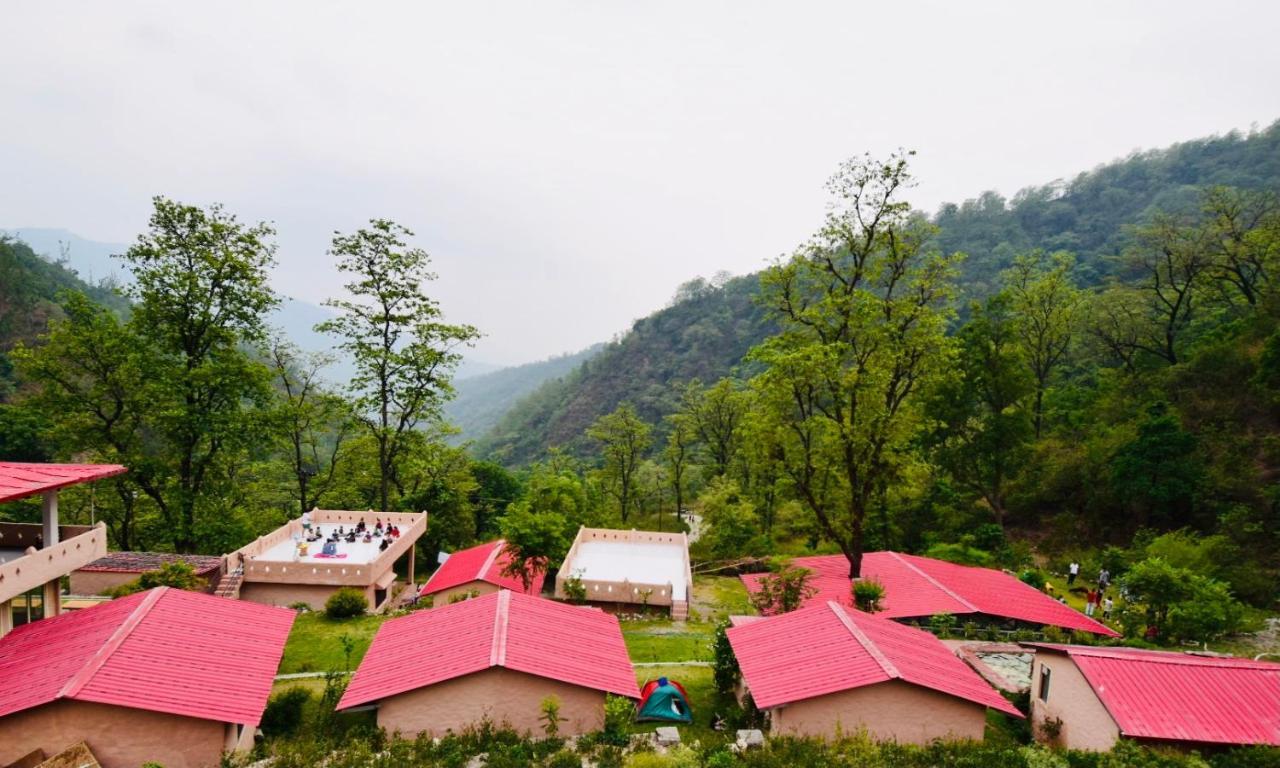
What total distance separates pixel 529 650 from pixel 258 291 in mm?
21296

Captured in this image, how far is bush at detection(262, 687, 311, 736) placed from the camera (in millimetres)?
13492

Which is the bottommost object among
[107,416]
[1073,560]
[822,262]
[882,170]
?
[1073,560]

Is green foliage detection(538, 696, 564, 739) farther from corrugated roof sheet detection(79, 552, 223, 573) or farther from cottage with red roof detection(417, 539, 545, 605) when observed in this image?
corrugated roof sheet detection(79, 552, 223, 573)

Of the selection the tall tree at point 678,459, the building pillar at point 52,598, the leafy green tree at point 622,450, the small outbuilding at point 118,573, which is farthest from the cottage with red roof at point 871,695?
the leafy green tree at point 622,450

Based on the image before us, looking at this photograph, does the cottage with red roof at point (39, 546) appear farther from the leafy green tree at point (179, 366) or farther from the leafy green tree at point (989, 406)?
the leafy green tree at point (989, 406)

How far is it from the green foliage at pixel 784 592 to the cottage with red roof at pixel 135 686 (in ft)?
42.3

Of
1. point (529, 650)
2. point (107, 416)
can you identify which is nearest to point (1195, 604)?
point (529, 650)

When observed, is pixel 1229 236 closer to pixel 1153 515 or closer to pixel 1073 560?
pixel 1153 515

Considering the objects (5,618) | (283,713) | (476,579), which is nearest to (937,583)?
(476,579)

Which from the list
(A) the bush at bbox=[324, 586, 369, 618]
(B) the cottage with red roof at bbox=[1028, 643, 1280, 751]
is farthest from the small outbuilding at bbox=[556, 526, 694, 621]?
(B) the cottage with red roof at bbox=[1028, 643, 1280, 751]

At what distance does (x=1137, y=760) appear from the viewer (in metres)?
11.4

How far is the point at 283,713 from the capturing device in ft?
44.9

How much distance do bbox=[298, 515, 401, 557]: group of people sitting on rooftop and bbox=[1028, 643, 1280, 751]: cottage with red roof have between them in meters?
20.4

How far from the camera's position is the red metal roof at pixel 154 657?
1136cm
